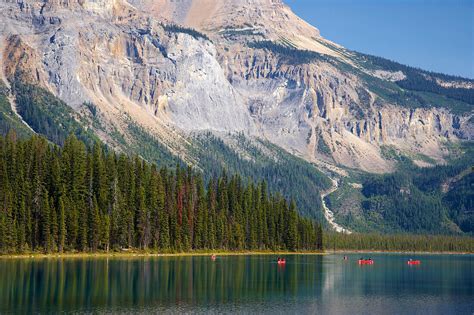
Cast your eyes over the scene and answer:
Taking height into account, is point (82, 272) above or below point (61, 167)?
below

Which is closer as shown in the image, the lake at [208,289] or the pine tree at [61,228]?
the lake at [208,289]

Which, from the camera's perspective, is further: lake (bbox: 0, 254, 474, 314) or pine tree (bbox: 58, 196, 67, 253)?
pine tree (bbox: 58, 196, 67, 253)

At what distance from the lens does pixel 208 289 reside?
126 metres

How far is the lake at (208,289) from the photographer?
106500 millimetres

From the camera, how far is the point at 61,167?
193500 mm

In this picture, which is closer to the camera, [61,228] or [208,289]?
[208,289]

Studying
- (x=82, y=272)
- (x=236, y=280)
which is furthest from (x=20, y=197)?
(x=236, y=280)

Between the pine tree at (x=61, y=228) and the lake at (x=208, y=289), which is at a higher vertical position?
the pine tree at (x=61, y=228)

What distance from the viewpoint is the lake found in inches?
4193

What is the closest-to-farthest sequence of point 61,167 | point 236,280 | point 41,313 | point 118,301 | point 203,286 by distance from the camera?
point 41,313
point 118,301
point 203,286
point 236,280
point 61,167

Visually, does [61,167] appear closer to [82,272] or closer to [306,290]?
[82,272]

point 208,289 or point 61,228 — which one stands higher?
point 61,228

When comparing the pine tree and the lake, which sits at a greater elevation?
the pine tree

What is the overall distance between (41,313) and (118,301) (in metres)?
13.4
